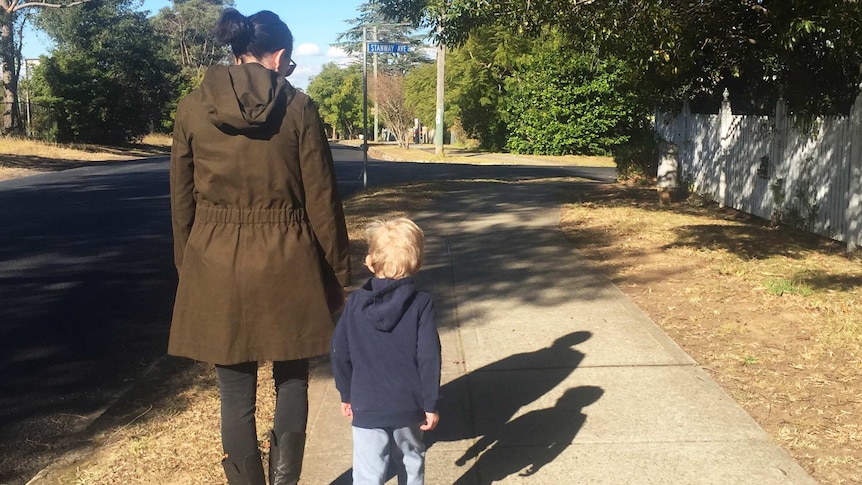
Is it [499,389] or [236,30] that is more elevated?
[236,30]

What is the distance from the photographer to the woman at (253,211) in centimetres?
288

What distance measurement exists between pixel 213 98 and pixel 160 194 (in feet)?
42.8

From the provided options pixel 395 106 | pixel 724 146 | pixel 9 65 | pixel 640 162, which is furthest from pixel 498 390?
pixel 395 106

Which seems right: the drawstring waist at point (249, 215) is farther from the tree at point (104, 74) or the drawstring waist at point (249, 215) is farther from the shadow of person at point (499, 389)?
the tree at point (104, 74)

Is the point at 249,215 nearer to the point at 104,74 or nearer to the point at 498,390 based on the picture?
the point at 498,390

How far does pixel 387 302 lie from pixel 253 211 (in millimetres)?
600

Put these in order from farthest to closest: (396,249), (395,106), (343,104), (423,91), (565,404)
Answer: (343,104)
(395,106)
(423,91)
(565,404)
(396,249)

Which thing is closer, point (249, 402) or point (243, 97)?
point (243, 97)

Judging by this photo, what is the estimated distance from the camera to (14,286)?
752cm

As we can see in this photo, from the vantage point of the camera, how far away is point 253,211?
9.65ft

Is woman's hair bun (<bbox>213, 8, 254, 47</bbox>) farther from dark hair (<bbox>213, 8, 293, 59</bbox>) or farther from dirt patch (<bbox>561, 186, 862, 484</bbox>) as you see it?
dirt patch (<bbox>561, 186, 862, 484</bbox>)

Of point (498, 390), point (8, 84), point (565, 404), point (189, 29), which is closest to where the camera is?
point (565, 404)

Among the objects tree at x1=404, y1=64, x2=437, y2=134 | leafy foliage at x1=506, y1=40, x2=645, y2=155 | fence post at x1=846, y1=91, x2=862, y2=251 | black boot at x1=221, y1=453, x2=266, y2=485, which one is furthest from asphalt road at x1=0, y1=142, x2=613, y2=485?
tree at x1=404, y1=64, x2=437, y2=134

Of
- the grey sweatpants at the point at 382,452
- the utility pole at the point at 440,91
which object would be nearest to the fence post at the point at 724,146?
the grey sweatpants at the point at 382,452
